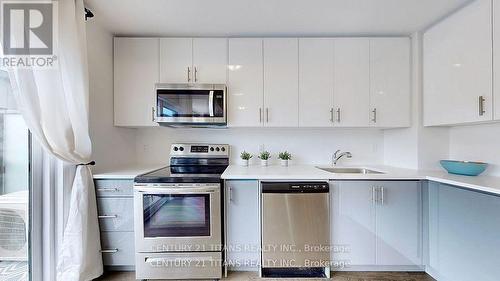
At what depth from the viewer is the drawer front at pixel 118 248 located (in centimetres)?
200

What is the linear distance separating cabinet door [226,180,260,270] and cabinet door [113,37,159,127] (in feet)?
4.26

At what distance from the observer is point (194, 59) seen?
2.41m

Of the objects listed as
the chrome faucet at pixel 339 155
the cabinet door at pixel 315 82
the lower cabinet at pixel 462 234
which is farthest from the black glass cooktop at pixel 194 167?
the lower cabinet at pixel 462 234

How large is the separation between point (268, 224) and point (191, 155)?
4.08ft

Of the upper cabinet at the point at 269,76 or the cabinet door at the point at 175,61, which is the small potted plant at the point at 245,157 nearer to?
the upper cabinet at the point at 269,76

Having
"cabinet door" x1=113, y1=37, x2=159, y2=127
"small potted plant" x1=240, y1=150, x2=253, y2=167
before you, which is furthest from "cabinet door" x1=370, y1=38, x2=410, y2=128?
"cabinet door" x1=113, y1=37, x2=159, y2=127

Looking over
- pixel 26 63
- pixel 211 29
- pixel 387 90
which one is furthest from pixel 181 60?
pixel 387 90

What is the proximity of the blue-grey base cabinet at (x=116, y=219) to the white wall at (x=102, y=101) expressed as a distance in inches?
13.2

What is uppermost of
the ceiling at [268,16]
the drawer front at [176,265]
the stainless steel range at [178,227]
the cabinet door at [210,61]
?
the ceiling at [268,16]

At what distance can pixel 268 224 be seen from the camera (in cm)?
196

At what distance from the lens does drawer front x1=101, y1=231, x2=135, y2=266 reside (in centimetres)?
200

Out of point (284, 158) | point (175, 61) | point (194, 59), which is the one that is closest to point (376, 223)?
point (284, 158)

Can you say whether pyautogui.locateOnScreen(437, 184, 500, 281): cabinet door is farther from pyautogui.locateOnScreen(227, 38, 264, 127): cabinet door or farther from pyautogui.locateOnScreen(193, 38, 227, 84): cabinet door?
pyautogui.locateOnScreen(193, 38, 227, 84): cabinet door

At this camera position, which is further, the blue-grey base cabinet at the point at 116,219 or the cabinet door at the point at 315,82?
the cabinet door at the point at 315,82
